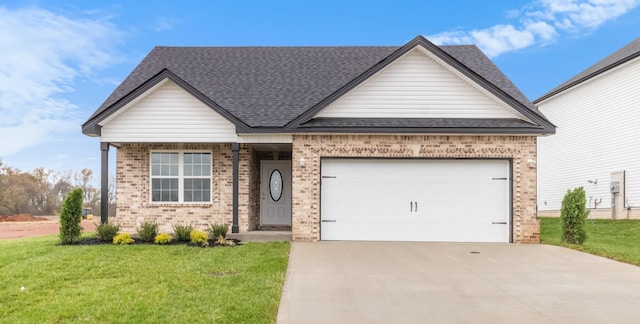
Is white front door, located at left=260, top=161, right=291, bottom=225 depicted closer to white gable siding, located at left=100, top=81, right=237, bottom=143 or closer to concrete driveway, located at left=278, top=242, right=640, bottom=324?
white gable siding, located at left=100, top=81, right=237, bottom=143

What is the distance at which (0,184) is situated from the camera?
3912 centimetres

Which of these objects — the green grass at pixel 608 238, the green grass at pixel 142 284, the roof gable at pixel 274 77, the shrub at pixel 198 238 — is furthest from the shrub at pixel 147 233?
the green grass at pixel 608 238

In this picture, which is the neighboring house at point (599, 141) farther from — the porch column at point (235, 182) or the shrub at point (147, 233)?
the shrub at point (147, 233)

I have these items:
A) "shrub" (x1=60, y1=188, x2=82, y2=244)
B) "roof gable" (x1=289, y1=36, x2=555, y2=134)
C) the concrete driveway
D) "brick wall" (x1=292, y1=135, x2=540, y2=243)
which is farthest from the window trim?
the concrete driveway

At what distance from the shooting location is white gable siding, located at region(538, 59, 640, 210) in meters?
22.2

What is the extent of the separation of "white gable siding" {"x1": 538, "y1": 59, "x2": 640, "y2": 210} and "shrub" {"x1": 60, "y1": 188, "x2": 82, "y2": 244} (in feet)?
71.3

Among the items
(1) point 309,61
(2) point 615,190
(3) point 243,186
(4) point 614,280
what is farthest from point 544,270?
(2) point 615,190

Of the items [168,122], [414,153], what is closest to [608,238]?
[414,153]

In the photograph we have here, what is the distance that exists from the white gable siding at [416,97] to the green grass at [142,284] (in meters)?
4.44

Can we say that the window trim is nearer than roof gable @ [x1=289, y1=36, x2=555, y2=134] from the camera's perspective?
No

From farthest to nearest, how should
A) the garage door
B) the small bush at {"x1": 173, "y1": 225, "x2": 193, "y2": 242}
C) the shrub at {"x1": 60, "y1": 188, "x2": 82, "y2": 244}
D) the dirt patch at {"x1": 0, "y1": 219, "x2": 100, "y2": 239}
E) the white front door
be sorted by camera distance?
1. the dirt patch at {"x1": 0, "y1": 219, "x2": 100, "y2": 239}
2. the white front door
3. the garage door
4. the small bush at {"x1": 173, "y1": 225, "x2": 193, "y2": 242}
5. the shrub at {"x1": 60, "y1": 188, "x2": 82, "y2": 244}

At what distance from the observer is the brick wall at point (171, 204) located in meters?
15.1

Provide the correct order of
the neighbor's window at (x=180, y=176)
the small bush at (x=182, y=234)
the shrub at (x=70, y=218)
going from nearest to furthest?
the shrub at (x=70, y=218) → the small bush at (x=182, y=234) → the neighbor's window at (x=180, y=176)

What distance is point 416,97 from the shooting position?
13938 millimetres
